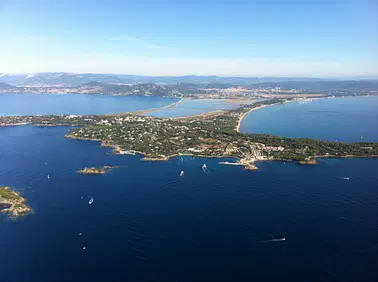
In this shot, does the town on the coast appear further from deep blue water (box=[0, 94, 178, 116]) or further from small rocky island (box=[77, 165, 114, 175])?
deep blue water (box=[0, 94, 178, 116])

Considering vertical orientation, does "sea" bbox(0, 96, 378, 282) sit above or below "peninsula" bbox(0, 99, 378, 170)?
below

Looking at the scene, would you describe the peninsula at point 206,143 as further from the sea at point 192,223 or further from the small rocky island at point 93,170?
the small rocky island at point 93,170

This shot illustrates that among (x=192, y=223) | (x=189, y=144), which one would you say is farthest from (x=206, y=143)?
(x=192, y=223)

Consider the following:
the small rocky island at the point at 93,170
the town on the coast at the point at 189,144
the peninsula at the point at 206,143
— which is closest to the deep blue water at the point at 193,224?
the small rocky island at the point at 93,170

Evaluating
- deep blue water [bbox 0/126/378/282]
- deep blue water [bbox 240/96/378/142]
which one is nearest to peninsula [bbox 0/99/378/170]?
deep blue water [bbox 0/126/378/282]

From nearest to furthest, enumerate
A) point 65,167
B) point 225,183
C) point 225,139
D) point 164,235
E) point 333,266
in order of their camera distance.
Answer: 1. point 333,266
2. point 164,235
3. point 225,183
4. point 65,167
5. point 225,139

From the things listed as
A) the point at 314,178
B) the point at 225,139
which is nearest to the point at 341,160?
the point at 314,178

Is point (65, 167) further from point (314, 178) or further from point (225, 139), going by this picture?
point (314, 178)
